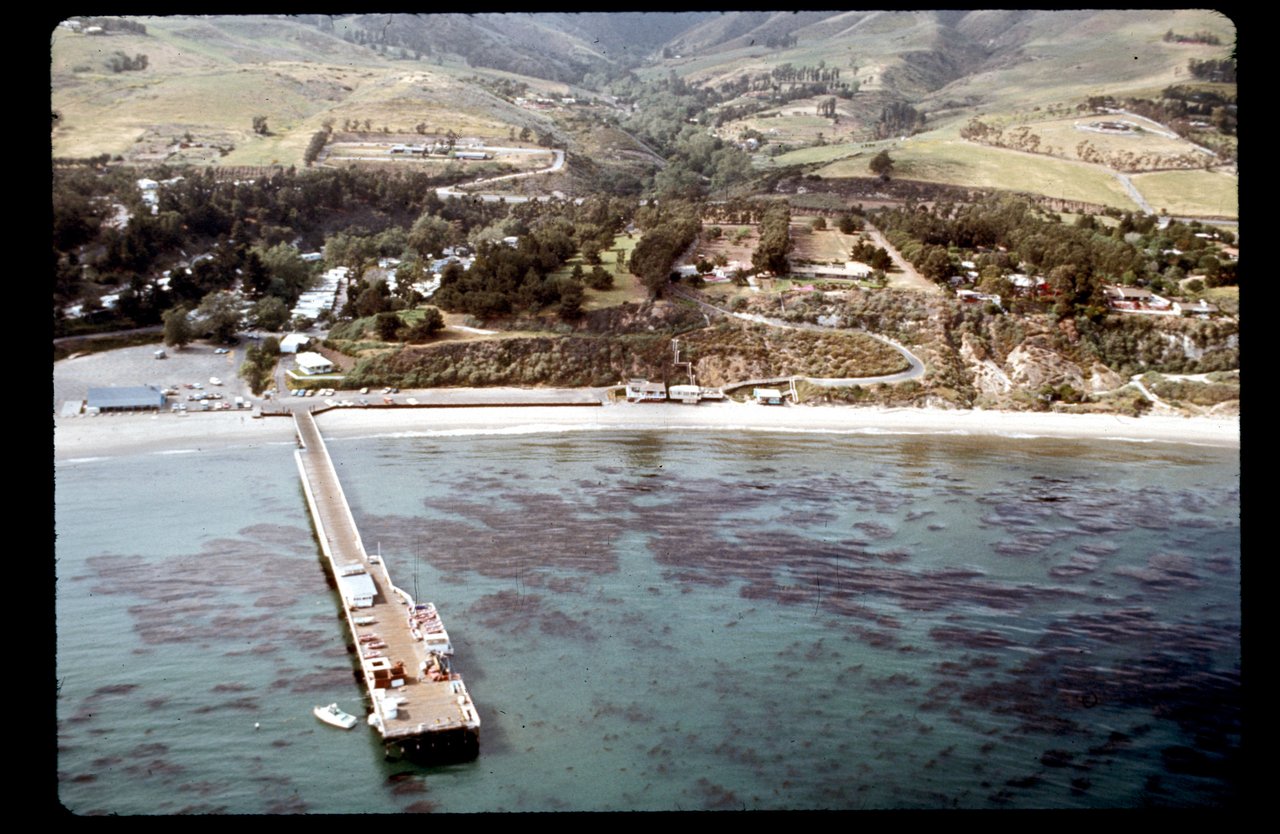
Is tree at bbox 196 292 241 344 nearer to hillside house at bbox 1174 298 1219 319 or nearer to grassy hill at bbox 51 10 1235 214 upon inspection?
grassy hill at bbox 51 10 1235 214

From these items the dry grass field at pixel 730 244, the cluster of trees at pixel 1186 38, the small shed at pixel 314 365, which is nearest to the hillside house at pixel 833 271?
the dry grass field at pixel 730 244

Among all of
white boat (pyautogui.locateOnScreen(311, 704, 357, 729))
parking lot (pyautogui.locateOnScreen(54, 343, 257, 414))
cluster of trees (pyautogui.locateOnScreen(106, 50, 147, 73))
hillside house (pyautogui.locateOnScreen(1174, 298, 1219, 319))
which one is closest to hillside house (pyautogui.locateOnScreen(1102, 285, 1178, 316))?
hillside house (pyautogui.locateOnScreen(1174, 298, 1219, 319))

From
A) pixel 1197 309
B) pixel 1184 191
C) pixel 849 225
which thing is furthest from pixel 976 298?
pixel 1184 191

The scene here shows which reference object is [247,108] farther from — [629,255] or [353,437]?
[353,437]

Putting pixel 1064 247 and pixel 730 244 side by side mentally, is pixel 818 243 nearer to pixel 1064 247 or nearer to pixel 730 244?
pixel 730 244

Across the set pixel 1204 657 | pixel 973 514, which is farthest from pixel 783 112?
pixel 1204 657

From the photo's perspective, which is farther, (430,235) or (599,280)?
(430,235)
